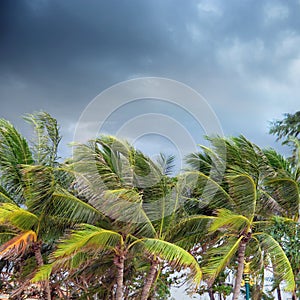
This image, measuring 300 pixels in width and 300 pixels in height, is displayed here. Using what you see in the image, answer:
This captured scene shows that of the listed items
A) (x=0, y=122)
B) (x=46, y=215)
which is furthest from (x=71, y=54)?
(x=46, y=215)

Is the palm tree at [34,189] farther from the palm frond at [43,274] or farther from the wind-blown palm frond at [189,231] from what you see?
the wind-blown palm frond at [189,231]

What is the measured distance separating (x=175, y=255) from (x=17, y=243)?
3.55 metres

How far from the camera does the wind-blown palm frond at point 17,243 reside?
9.56 meters

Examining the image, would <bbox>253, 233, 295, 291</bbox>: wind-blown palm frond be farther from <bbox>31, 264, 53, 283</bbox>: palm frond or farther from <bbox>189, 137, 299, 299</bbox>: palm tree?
<bbox>31, 264, 53, 283</bbox>: palm frond

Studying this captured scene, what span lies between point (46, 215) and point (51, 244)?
7.03 feet

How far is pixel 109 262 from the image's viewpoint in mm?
12219

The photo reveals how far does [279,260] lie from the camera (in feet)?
37.0

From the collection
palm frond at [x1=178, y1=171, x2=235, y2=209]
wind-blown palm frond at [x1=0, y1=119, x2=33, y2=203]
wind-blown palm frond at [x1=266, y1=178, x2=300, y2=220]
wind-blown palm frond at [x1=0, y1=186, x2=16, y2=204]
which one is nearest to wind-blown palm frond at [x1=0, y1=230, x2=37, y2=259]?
wind-blown palm frond at [x1=0, y1=186, x2=16, y2=204]

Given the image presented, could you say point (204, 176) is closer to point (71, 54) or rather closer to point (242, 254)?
point (242, 254)

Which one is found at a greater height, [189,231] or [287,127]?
[287,127]

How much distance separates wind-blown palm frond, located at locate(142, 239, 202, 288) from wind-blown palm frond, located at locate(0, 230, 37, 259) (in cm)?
290

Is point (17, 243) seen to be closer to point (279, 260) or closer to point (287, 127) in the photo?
point (279, 260)

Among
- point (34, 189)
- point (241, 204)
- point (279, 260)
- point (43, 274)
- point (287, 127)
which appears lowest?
point (43, 274)

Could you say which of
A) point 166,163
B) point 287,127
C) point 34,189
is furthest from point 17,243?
point 287,127
